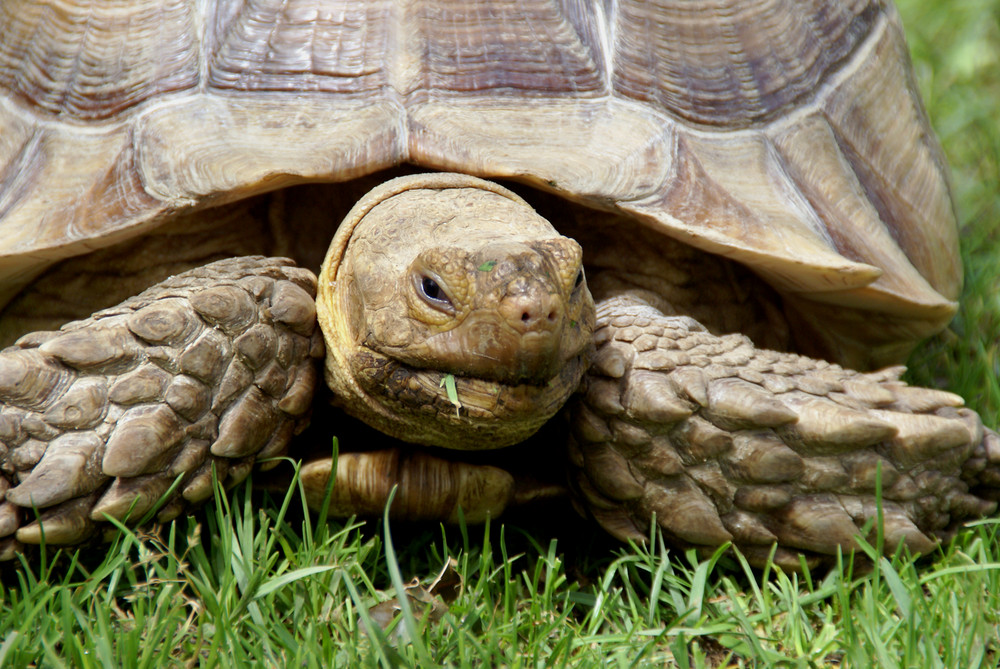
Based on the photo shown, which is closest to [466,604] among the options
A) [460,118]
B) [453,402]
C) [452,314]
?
[453,402]

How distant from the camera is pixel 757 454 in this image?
2.20m

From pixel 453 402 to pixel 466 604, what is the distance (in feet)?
1.51

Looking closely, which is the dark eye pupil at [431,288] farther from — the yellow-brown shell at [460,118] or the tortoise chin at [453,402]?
the yellow-brown shell at [460,118]

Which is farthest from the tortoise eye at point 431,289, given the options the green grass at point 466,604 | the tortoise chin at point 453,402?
the green grass at point 466,604

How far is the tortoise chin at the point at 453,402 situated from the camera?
6.57 feet

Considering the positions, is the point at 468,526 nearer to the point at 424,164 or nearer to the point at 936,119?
the point at 424,164

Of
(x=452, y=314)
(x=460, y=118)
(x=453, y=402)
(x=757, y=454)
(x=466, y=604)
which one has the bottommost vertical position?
(x=466, y=604)

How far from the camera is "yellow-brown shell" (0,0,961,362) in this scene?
2387 mm

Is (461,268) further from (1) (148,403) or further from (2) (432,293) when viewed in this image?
(1) (148,403)

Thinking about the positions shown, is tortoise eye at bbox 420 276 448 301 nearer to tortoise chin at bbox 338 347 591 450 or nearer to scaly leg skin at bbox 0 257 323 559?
tortoise chin at bbox 338 347 591 450

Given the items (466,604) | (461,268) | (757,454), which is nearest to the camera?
(461,268)

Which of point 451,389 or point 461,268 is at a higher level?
point 461,268

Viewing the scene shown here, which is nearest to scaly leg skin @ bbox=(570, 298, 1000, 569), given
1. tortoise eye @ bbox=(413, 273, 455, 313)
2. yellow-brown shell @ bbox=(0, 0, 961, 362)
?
yellow-brown shell @ bbox=(0, 0, 961, 362)

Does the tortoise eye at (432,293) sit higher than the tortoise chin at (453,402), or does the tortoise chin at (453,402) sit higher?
the tortoise eye at (432,293)
